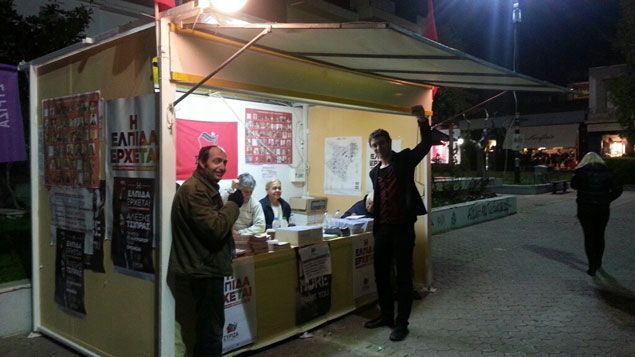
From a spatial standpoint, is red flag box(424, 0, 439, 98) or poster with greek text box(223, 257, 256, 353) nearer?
poster with greek text box(223, 257, 256, 353)

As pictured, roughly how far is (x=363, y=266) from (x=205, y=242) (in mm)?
2755

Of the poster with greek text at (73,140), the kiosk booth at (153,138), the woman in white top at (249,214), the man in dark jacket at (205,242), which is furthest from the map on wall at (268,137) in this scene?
the man in dark jacket at (205,242)

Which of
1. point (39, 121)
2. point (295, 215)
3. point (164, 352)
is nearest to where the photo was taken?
point (164, 352)

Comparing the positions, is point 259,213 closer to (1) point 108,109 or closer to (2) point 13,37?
(1) point 108,109

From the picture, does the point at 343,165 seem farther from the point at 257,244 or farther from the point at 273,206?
the point at 257,244

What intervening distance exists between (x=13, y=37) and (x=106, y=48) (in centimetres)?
267

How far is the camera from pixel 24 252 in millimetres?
6371

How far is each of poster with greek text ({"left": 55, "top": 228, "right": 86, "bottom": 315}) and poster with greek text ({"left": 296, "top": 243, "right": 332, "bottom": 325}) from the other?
199 cm

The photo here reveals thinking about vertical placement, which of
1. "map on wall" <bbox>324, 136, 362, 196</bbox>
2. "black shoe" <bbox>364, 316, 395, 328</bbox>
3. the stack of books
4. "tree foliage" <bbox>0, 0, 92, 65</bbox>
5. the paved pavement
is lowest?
the paved pavement

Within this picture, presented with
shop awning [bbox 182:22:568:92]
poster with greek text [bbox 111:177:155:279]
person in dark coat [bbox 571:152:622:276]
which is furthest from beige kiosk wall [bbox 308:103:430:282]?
poster with greek text [bbox 111:177:155:279]

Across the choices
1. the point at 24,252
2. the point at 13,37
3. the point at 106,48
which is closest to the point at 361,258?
the point at 106,48

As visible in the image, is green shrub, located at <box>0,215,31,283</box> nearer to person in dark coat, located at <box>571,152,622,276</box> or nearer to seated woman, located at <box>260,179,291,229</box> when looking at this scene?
seated woman, located at <box>260,179,291,229</box>

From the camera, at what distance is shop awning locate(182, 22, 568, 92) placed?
11.4ft

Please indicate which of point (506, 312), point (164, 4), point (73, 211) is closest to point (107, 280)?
point (73, 211)
